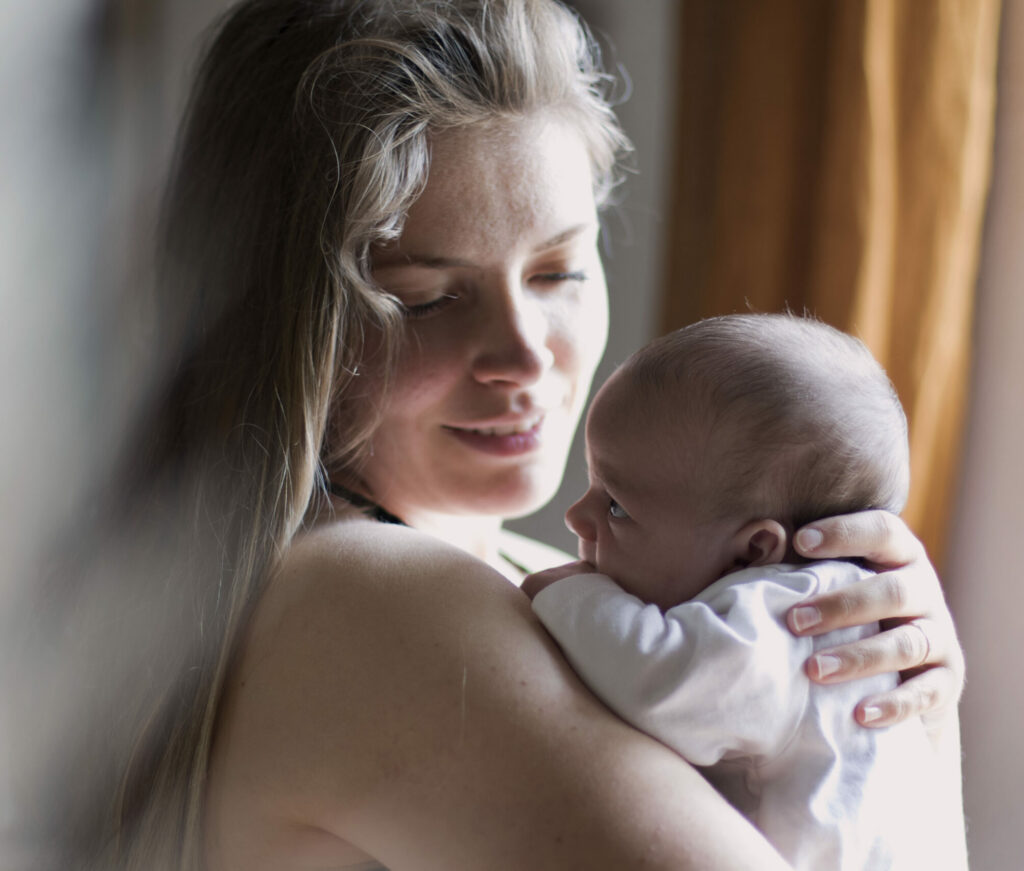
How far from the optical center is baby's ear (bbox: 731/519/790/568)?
0.92 meters

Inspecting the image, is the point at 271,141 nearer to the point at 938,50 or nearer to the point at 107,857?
the point at 107,857

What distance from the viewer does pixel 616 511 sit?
39.5 inches

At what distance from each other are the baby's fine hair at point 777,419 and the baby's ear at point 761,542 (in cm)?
2

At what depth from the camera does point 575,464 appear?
2.84m

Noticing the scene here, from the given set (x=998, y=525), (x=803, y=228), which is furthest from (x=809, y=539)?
(x=803, y=228)

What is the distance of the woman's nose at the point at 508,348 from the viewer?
1183 mm

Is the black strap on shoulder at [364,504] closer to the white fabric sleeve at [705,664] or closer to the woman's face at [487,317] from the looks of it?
the woman's face at [487,317]

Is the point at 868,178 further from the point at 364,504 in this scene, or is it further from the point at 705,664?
the point at 705,664

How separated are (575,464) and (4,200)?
5.98ft

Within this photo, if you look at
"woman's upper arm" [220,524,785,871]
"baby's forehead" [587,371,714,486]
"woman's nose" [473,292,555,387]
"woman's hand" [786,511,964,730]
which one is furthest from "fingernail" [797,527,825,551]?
"woman's nose" [473,292,555,387]

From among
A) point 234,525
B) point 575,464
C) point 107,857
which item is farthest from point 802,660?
point 575,464

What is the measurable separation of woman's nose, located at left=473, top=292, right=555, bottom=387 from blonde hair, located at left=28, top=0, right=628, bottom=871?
0.37 ft

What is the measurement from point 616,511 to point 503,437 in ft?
1.03

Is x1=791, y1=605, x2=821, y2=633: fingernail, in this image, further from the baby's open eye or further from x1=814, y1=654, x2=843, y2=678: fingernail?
the baby's open eye
